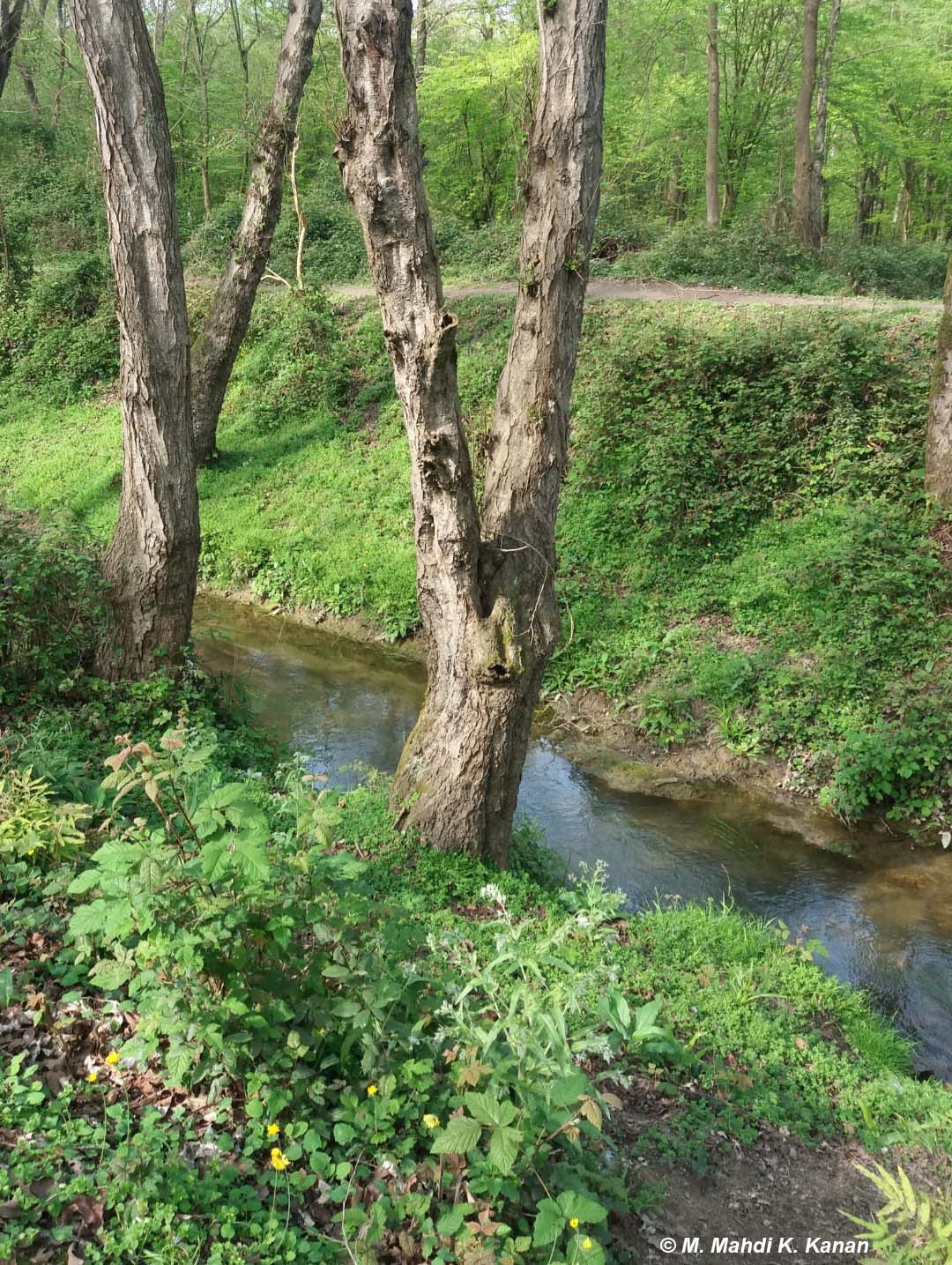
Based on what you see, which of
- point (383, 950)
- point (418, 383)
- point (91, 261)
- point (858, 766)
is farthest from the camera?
point (91, 261)

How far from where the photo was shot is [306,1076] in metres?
2.83

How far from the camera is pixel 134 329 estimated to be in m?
6.62

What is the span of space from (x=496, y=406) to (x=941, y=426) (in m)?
6.05

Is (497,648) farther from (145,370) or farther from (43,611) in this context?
(145,370)

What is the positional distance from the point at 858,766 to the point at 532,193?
5.27 m

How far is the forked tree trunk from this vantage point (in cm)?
471

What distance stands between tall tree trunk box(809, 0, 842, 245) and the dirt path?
3420 mm

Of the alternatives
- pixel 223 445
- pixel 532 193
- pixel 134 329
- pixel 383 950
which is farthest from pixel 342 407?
pixel 383 950

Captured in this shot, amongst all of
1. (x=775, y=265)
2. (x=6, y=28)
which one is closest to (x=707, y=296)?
(x=775, y=265)

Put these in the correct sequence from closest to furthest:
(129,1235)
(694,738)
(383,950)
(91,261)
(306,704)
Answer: (129,1235) < (383,950) < (694,738) < (306,704) < (91,261)

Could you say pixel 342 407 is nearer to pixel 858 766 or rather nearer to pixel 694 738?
pixel 694 738

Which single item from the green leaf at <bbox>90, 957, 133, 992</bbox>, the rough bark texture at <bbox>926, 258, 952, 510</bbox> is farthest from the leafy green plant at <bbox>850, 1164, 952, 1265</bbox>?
the rough bark texture at <bbox>926, 258, 952, 510</bbox>

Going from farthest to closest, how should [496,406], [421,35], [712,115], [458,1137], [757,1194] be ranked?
[421,35], [712,115], [496,406], [757,1194], [458,1137]

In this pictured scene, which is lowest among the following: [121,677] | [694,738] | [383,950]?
[694,738]
